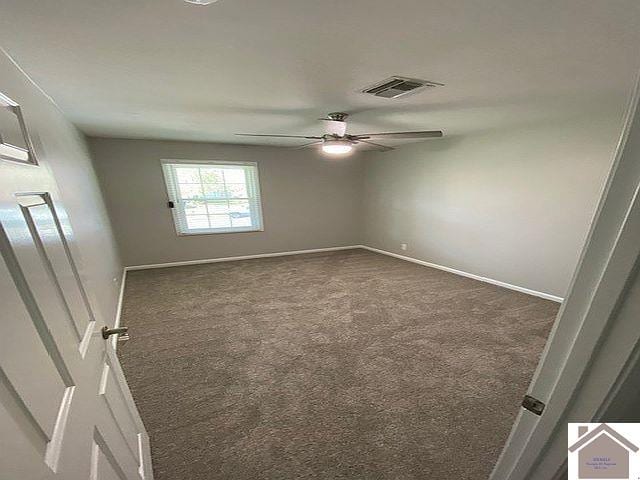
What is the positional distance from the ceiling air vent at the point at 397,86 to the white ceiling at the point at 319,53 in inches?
3.6

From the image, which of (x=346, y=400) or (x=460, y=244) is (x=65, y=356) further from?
(x=460, y=244)

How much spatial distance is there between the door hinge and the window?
4.75 m

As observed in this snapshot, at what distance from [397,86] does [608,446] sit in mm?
2076

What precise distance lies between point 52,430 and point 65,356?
0.60ft

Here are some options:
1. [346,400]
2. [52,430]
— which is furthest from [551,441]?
[346,400]

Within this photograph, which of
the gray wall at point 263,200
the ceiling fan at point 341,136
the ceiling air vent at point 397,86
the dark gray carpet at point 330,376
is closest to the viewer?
the dark gray carpet at point 330,376

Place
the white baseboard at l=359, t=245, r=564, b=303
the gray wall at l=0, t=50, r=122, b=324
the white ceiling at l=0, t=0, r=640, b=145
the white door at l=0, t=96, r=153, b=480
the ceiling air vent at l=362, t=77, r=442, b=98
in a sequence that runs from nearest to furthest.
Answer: the white door at l=0, t=96, r=153, b=480 < the white ceiling at l=0, t=0, r=640, b=145 < the gray wall at l=0, t=50, r=122, b=324 < the ceiling air vent at l=362, t=77, r=442, b=98 < the white baseboard at l=359, t=245, r=564, b=303

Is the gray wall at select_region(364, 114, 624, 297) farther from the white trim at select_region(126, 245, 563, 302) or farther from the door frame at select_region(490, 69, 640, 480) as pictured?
the door frame at select_region(490, 69, 640, 480)

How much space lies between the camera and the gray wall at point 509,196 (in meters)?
2.71

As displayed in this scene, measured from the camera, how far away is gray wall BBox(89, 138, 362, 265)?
Result: 4.07 meters

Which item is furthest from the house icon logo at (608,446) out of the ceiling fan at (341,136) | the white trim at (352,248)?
the white trim at (352,248)

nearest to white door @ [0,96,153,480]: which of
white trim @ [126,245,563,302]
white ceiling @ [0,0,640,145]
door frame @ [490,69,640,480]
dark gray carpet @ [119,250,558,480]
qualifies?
dark gray carpet @ [119,250,558,480]

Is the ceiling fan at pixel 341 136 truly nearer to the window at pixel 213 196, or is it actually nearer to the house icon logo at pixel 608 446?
the window at pixel 213 196

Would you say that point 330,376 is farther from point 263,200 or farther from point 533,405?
point 263,200
